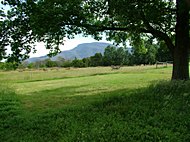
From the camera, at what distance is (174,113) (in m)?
10.5

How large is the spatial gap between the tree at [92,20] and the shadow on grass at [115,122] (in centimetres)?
421

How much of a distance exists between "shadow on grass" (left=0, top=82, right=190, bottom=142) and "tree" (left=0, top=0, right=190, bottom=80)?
421 centimetres

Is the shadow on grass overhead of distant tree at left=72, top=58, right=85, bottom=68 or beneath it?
beneath

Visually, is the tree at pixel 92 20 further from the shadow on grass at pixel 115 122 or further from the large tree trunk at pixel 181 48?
the shadow on grass at pixel 115 122

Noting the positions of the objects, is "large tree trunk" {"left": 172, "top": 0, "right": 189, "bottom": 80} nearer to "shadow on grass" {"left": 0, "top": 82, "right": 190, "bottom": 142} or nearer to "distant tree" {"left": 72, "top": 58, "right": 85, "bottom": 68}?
"shadow on grass" {"left": 0, "top": 82, "right": 190, "bottom": 142}

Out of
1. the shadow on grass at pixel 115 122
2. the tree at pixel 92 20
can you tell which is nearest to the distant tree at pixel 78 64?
the tree at pixel 92 20

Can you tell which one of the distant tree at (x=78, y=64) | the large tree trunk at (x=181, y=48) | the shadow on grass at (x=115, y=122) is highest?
the large tree trunk at (x=181, y=48)

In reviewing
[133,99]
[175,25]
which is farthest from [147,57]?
[133,99]

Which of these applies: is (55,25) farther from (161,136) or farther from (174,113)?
(161,136)

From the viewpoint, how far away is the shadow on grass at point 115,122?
27.7 feet

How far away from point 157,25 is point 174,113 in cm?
1074

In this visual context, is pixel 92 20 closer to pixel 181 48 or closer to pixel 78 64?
pixel 181 48

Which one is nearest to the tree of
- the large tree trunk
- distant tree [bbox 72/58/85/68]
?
the large tree trunk

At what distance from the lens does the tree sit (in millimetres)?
14602
